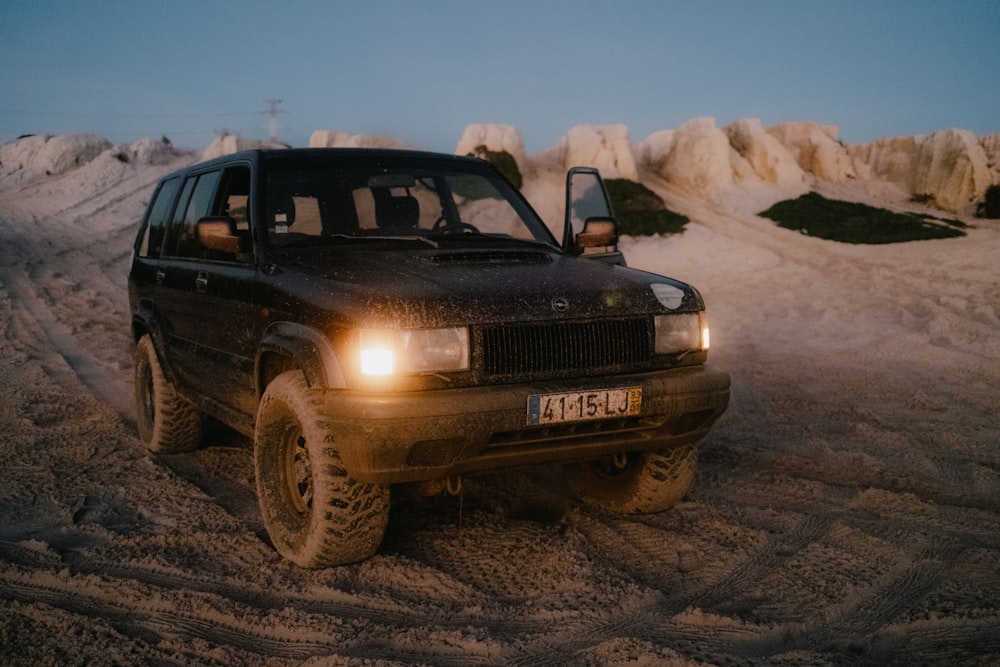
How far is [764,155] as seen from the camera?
28.4 m

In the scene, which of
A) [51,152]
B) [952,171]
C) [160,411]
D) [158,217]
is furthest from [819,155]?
[160,411]

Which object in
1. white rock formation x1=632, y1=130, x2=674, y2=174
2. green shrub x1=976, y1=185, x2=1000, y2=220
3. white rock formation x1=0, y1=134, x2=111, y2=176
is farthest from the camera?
white rock formation x1=0, y1=134, x2=111, y2=176

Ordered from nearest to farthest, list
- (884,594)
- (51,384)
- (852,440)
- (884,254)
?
(884,594) → (852,440) → (51,384) → (884,254)

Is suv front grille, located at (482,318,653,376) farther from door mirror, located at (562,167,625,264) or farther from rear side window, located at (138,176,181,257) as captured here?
rear side window, located at (138,176,181,257)

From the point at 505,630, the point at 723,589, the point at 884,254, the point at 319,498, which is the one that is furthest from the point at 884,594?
the point at 884,254

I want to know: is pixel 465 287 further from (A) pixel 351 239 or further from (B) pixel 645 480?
(B) pixel 645 480

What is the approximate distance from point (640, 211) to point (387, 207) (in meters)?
18.9

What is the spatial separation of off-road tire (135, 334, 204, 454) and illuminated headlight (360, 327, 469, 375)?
8.17 ft

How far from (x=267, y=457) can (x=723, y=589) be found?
2093mm

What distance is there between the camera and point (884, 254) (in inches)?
655

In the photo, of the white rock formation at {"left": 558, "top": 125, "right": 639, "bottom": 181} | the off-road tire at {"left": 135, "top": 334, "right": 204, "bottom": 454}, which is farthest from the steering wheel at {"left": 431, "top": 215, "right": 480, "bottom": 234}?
the white rock formation at {"left": 558, "top": 125, "right": 639, "bottom": 181}

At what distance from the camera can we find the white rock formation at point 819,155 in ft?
99.8

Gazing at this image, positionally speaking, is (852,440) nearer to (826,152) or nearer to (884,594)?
(884,594)

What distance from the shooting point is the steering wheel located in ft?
14.7
